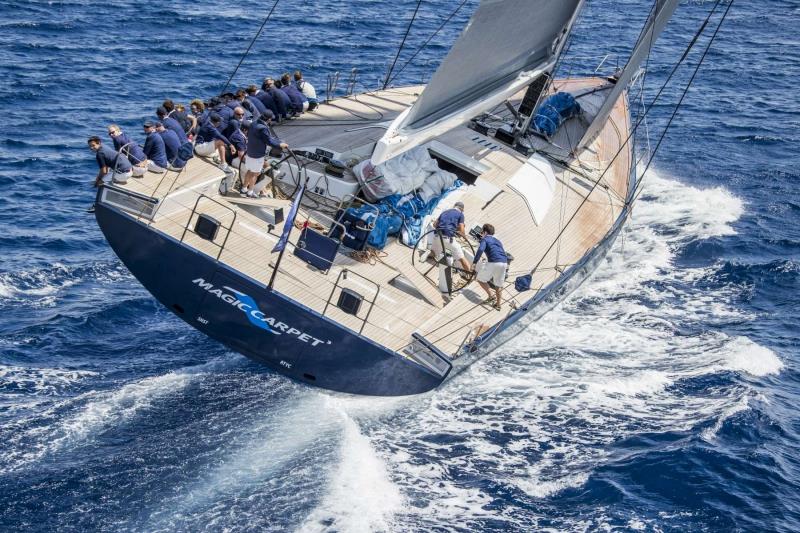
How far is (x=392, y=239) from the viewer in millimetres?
18375

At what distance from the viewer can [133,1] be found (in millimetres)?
39000

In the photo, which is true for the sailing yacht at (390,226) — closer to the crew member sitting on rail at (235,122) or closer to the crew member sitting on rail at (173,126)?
the crew member sitting on rail at (173,126)

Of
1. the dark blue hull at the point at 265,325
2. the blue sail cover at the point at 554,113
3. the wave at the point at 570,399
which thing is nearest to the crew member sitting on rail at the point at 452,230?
the dark blue hull at the point at 265,325

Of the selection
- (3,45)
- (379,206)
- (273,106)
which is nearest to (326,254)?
(379,206)

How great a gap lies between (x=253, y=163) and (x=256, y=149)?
32cm

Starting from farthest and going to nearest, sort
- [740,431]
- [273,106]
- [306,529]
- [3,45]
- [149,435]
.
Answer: [3,45] → [273,106] → [740,431] → [149,435] → [306,529]

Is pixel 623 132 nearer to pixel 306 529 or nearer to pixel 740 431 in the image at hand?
pixel 740 431

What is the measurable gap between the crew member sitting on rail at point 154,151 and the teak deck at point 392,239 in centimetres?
18

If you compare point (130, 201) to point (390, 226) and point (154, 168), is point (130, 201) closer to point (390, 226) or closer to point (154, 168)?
point (154, 168)

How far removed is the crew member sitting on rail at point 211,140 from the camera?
62.3ft

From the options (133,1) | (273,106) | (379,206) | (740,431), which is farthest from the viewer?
(133,1)

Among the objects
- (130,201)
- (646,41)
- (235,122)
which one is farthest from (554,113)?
(130,201)

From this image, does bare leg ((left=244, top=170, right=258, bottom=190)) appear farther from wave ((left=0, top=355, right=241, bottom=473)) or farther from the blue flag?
wave ((left=0, top=355, right=241, bottom=473))

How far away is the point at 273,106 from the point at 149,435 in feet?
29.3
